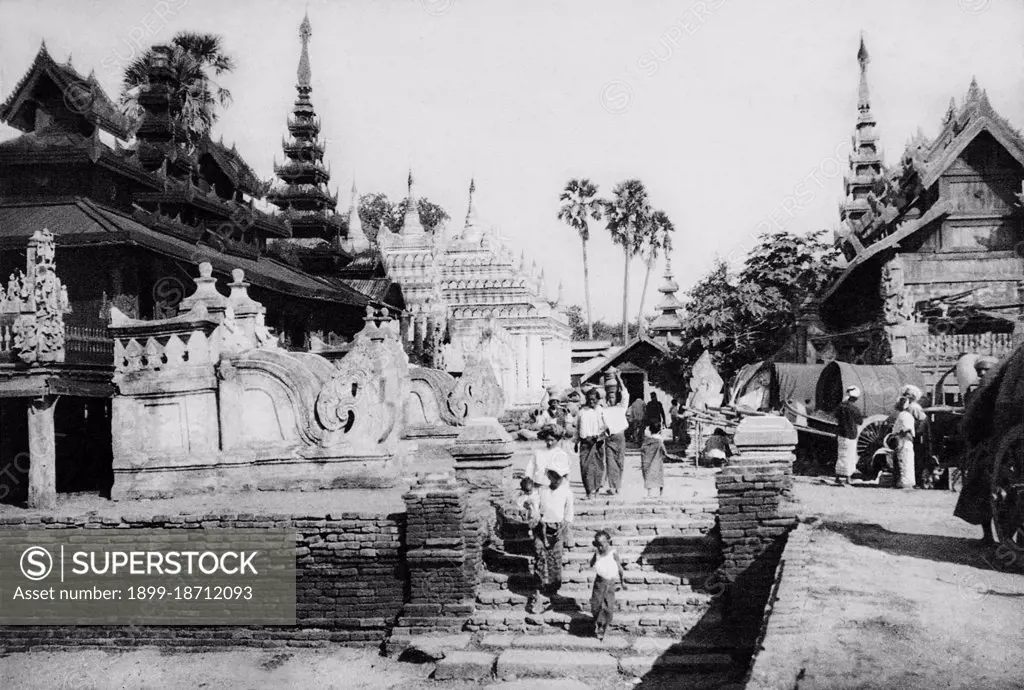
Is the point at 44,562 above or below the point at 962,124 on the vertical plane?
below

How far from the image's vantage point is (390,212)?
65.6 meters

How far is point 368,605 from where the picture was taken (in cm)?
1116

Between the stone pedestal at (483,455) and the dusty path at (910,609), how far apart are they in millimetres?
3769

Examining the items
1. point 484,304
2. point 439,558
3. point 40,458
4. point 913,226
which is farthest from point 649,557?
point 484,304

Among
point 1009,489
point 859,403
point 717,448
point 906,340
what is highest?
point 906,340

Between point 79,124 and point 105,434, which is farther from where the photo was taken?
point 79,124

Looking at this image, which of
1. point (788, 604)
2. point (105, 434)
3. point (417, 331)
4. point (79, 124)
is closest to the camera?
point (788, 604)

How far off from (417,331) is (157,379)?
1868 centimetres

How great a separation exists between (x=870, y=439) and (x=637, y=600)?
7.97 metres

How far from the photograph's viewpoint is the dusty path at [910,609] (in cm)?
548

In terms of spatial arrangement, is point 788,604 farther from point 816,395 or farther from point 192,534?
point 816,395

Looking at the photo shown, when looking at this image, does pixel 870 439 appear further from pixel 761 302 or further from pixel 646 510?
pixel 761 302

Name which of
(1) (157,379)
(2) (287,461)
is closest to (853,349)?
(2) (287,461)

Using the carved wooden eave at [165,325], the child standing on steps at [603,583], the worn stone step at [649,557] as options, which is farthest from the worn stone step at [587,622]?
the carved wooden eave at [165,325]
